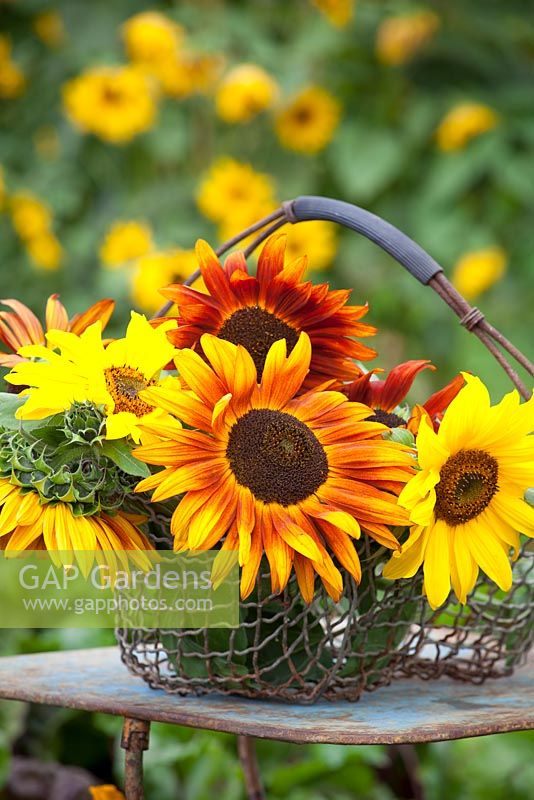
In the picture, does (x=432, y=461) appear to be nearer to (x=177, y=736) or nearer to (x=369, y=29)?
(x=177, y=736)

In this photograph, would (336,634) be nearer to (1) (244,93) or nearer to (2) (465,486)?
(2) (465,486)

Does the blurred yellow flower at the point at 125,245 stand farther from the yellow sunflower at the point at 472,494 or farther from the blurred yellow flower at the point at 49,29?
the yellow sunflower at the point at 472,494

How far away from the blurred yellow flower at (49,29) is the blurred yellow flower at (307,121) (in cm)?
55

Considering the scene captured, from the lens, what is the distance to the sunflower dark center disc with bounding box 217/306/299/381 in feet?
2.07

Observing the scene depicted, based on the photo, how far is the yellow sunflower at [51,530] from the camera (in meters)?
0.56

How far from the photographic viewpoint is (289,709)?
2.08 ft

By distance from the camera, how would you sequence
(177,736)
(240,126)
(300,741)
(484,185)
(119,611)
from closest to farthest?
1. (300,741)
2. (119,611)
3. (177,736)
4. (240,126)
5. (484,185)

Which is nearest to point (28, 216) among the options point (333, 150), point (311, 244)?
point (311, 244)

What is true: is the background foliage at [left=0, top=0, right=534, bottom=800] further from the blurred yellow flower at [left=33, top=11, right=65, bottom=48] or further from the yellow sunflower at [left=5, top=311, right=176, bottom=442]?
the yellow sunflower at [left=5, top=311, right=176, bottom=442]

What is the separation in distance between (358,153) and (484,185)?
307 mm

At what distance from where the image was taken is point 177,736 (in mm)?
1179

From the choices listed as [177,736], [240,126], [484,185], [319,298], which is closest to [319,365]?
[319,298]

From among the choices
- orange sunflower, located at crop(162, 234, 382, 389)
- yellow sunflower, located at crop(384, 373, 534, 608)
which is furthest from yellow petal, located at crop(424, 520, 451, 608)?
orange sunflower, located at crop(162, 234, 382, 389)

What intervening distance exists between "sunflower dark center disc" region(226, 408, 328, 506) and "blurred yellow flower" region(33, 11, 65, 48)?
6.62 ft
